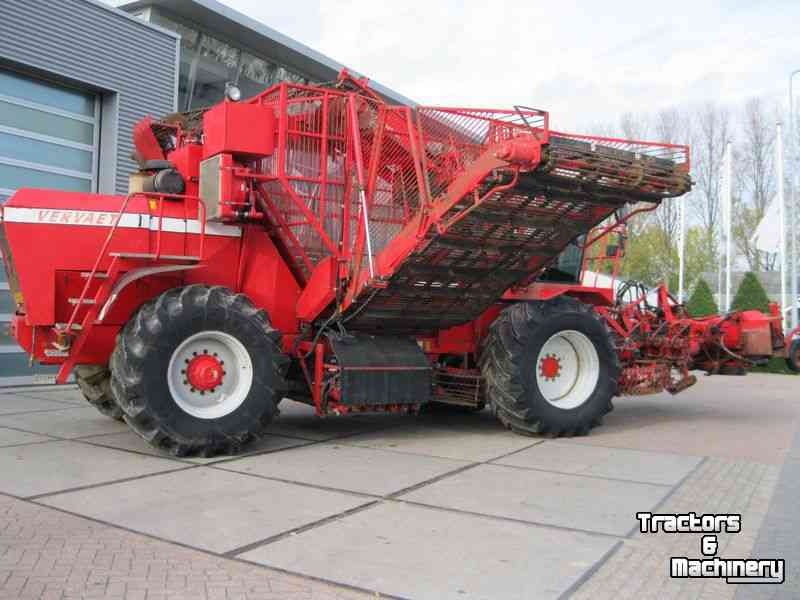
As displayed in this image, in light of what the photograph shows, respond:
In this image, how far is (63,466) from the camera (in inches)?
247

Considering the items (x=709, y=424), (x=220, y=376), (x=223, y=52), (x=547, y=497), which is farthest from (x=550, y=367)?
(x=223, y=52)

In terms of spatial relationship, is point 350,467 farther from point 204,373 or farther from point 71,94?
point 71,94

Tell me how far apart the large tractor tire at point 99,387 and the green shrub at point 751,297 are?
64.0 ft

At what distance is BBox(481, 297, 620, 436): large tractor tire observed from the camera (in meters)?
7.86

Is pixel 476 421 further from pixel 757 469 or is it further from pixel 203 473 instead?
pixel 203 473

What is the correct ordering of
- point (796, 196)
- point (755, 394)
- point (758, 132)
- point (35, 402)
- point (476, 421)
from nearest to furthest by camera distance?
point (476, 421)
point (35, 402)
point (755, 394)
point (796, 196)
point (758, 132)

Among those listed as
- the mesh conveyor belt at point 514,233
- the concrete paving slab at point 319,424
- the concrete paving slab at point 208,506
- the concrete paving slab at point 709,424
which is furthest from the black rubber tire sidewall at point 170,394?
the concrete paving slab at point 709,424

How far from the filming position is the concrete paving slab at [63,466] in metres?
5.63

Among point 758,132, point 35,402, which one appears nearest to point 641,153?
point 35,402

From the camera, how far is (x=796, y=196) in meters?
24.2

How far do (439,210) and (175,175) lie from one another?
258cm

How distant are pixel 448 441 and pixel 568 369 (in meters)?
1.66

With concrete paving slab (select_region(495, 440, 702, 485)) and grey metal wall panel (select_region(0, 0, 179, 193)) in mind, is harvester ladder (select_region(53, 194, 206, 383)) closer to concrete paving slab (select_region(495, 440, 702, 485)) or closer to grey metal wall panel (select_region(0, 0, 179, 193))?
concrete paving slab (select_region(495, 440, 702, 485))

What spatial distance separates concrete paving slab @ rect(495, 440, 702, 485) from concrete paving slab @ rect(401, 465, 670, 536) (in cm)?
27
